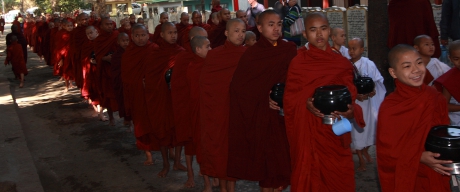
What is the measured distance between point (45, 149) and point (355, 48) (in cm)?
468

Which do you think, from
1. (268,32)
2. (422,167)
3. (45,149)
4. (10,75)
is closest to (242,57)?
(268,32)

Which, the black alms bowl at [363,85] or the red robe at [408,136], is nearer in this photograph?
the red robe at [408,136]

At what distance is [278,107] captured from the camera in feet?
15.9

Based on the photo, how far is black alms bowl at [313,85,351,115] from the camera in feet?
13.4

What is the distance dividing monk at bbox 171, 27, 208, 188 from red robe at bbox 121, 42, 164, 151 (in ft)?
1.70

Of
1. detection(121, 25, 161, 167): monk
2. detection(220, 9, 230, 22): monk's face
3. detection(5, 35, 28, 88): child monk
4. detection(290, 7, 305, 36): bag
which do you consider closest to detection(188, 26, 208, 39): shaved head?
detection(121, 25, 161, 167): monk

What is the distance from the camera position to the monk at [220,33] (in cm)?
1102

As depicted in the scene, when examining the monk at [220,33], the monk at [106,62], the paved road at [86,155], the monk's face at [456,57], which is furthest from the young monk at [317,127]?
the monk at [220,33]

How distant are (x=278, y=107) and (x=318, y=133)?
1.32 ft

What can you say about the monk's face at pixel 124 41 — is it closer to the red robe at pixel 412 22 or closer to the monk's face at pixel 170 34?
the monk's face at pixel 170 34

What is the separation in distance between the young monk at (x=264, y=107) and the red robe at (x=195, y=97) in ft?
3.01

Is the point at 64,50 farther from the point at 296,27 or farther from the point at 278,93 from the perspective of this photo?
the point at 278,93

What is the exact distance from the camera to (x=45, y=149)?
8961 mm

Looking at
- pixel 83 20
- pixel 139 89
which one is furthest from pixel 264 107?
pixel 83 20
